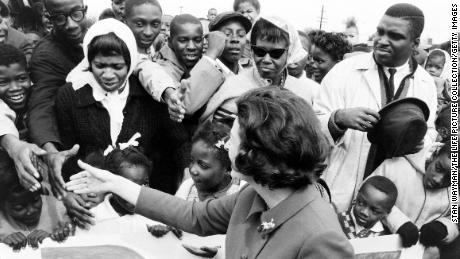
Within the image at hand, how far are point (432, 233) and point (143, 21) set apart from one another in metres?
2.37

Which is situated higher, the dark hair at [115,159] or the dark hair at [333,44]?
the dark hair at [333,44]

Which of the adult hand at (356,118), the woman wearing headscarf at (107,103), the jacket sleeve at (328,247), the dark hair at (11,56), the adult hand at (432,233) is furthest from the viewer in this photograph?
the adult hand at (432,233)

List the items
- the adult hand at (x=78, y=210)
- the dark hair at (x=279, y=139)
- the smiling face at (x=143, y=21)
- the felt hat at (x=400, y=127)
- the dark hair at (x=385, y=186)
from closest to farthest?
the dark hair at (x=279, y=139)
the adult hand at (x=78, y=210)
the smiling face at (x=143, y=21)
the felt hat at (x=400, y=127)
the dark hair at (x=385, y=186)

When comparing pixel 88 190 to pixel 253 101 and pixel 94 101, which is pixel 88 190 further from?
pixel 253 101

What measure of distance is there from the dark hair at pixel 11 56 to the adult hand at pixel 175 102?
2.39ft

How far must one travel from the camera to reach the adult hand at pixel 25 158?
9.53 ft

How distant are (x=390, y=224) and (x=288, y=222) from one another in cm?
193

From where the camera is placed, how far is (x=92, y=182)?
2.61 m

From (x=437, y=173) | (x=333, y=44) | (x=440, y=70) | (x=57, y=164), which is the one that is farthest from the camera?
(x=440, y=70)

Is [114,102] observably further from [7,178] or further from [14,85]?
[7,178]

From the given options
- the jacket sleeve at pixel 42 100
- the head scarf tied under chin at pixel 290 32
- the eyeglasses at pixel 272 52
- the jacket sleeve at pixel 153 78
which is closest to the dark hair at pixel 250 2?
the head scarf tied under chin at pixel 290 32

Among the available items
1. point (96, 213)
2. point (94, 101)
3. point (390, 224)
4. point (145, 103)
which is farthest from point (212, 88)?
point (390, 224)

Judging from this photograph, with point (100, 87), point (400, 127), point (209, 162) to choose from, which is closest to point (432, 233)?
point (400, 127)

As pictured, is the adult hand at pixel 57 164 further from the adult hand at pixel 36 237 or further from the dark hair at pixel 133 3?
the dark hair at pixel 133 3
